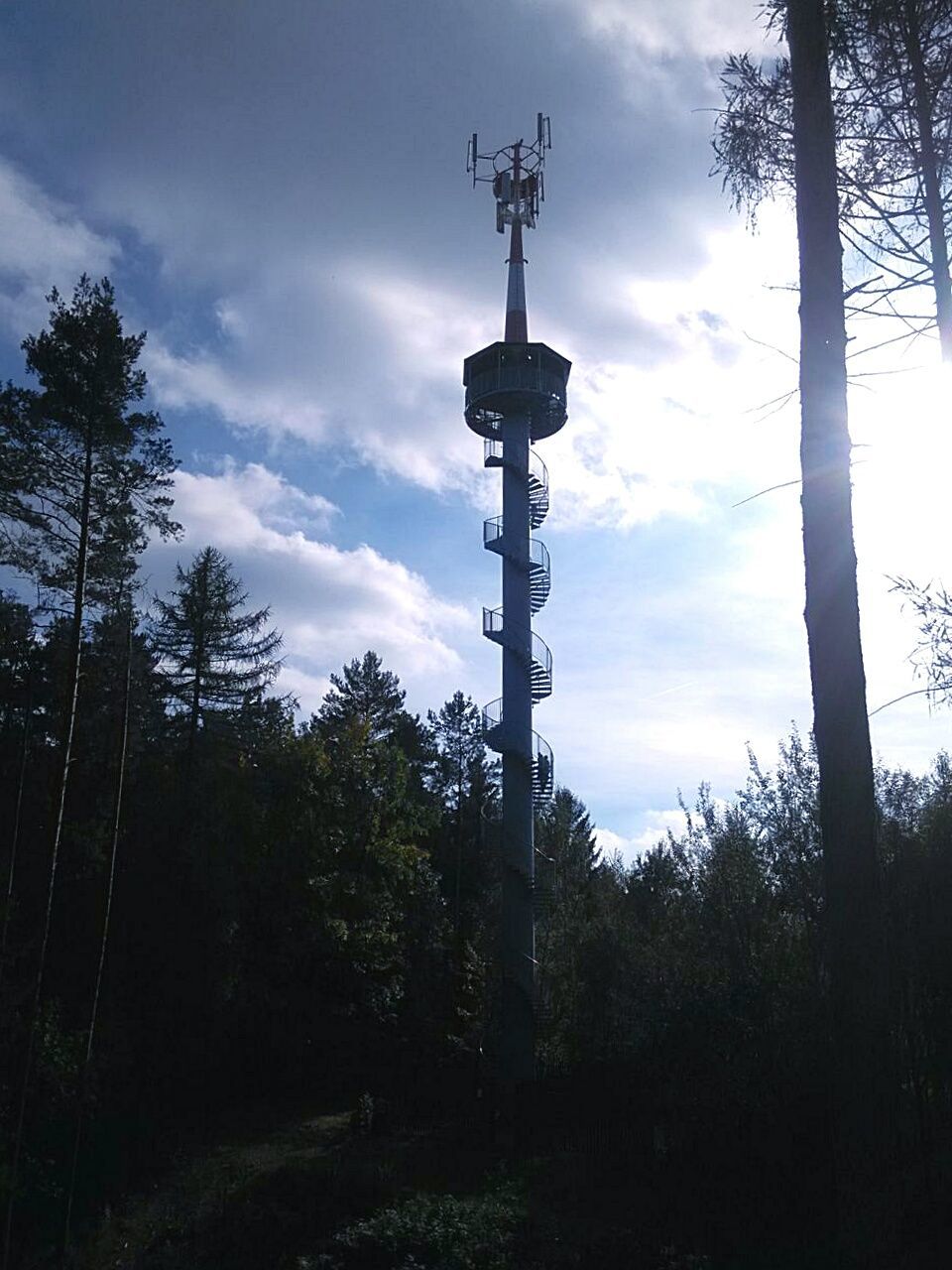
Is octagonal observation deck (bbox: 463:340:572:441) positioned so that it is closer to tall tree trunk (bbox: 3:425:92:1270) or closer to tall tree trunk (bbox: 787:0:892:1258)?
tall tree trunk (bbox: 3:425:92:1270)

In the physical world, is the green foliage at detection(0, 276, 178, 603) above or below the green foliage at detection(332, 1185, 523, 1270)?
above

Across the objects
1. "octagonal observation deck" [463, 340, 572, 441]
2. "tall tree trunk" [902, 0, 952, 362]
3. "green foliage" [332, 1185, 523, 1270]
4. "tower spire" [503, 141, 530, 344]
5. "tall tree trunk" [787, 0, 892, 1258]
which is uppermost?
"tower spire" [503, 141, 530, 344]

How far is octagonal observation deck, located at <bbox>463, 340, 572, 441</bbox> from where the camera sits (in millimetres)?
35031

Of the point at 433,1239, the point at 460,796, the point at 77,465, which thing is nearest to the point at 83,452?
the point at 77,465

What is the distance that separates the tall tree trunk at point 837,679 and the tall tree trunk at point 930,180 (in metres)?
2.45

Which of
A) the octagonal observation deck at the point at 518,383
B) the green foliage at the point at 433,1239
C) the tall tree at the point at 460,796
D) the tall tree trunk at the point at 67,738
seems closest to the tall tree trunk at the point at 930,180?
the green foliage at the point at 433,1239

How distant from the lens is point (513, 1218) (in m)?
17.5

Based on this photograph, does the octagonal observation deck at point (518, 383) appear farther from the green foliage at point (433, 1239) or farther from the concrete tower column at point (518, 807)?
the green foliage at point (433, 1239)

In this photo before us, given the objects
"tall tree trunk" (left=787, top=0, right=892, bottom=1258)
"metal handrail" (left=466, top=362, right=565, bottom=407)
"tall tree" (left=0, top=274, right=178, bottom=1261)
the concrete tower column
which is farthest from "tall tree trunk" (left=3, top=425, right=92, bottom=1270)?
"metal handrail" (left=466, top=362, right=565, bottom=407)

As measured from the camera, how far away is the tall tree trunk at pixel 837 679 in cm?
596

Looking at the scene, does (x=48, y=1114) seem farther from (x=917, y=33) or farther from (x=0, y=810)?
(x=917, y=33)

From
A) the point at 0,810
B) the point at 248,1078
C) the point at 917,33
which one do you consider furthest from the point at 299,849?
the point at 917,33

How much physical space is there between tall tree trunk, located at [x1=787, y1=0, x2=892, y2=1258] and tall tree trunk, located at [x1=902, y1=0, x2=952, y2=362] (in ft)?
8.03

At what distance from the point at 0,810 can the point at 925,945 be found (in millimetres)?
22631
